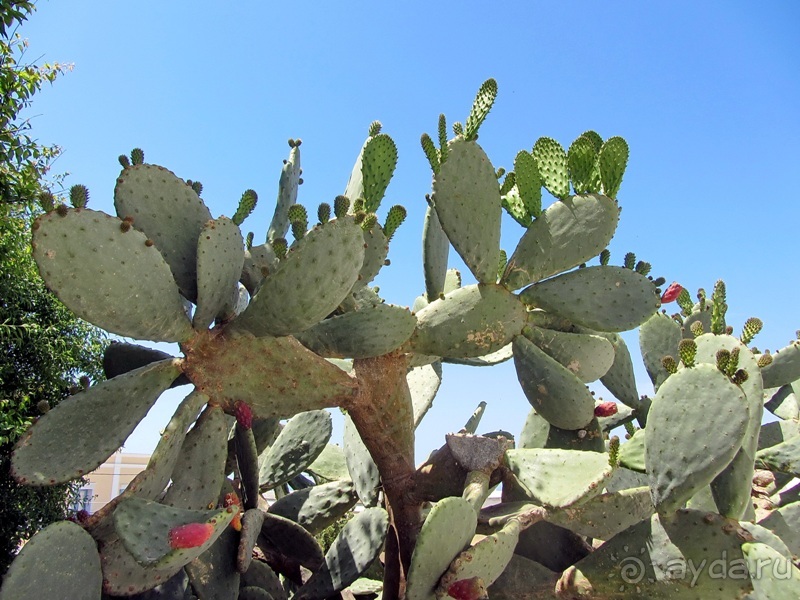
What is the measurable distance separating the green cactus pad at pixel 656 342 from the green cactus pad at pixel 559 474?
0.84 m

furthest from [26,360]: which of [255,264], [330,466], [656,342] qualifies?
[656,342]

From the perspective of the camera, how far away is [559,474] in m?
1.80

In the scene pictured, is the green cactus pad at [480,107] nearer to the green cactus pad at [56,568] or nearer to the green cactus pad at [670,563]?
the green cactus pad at [670,563]

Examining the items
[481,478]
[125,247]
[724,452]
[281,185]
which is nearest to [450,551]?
[481,478]

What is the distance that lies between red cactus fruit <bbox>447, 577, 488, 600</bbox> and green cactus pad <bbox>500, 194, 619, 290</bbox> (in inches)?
36.4

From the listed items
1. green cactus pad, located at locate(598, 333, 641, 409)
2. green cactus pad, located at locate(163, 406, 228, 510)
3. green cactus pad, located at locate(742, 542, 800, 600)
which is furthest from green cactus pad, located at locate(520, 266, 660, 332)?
green cactus pad, located at locate(163, 406, 228, 510)

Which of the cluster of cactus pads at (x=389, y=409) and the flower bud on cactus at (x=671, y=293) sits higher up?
the flower bud on cactus at (x=671, y=293)

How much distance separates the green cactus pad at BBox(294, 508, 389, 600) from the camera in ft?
6.43

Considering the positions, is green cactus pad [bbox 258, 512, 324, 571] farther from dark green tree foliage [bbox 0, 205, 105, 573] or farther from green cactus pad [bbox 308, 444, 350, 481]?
dark green tree foliage [bbox 0, 205, 105, 573]

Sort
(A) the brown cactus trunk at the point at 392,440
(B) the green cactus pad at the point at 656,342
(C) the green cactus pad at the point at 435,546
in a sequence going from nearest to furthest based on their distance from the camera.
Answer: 1. (C) the green cactus pad at the point at 435,546
2. (A) the brown cactus trunk at the point at 392,440
3. (B) the green cactus pad at the point at 656,342

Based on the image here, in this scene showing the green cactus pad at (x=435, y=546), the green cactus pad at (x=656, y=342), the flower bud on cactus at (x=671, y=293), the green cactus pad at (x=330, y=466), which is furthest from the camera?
the green cactus pad at (x=330, y=466)

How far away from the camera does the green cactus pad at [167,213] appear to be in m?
1.62

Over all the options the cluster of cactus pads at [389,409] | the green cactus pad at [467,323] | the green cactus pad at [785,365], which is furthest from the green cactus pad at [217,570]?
the green cactus pad at [785,365]

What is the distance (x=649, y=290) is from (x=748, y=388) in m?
0.41
